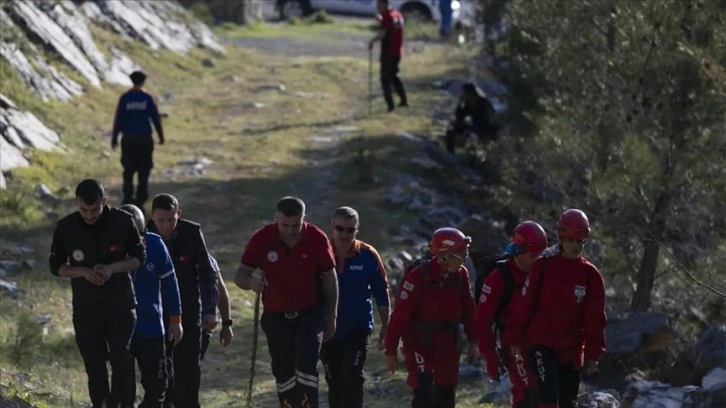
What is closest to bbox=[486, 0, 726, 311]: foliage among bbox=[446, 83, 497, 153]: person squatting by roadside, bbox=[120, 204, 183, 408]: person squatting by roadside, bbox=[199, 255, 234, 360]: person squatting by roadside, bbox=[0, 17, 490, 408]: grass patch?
bbox=[0, 17, 490, 408]: grass patch

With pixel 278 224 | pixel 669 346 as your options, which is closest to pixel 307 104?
pixel 669 346

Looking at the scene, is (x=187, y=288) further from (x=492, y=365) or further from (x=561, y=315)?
(x=561, y=315)

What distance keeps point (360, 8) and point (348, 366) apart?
36247 millimetres

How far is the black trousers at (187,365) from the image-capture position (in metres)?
9.11

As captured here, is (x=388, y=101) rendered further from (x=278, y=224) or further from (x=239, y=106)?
(x=278, y=224)

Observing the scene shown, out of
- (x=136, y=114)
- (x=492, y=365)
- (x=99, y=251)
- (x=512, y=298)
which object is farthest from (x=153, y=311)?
(x=136, y=114)

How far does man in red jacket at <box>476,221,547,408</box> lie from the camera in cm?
835

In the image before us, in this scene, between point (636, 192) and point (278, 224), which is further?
point (636, 192)

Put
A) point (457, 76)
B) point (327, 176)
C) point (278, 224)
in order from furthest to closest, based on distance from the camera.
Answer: point (457, 76) < point (327, 176) < point (278, 224)

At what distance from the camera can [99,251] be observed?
8.01 m

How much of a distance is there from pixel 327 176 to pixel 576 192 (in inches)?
189

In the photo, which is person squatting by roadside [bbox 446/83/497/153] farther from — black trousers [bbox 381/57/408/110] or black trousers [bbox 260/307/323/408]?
black trousers [bbox 260/307/323/408]

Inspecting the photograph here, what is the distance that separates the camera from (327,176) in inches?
778

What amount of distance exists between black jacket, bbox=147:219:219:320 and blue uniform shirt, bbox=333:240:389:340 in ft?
2.76
